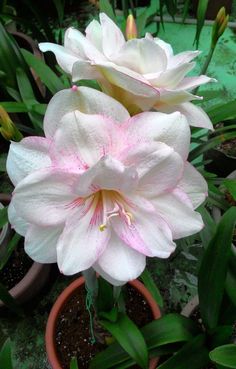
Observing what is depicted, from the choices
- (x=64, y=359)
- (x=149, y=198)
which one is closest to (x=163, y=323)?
(x=64, y=359)

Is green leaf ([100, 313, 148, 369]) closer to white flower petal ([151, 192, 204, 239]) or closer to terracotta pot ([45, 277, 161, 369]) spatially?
terracotta pot ([45, 277, 161, 369])

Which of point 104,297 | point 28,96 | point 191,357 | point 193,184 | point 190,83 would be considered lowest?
point 191,357

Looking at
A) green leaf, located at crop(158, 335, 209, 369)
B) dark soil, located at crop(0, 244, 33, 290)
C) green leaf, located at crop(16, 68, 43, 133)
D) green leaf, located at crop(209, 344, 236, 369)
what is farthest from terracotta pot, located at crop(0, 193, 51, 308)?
green leaf, located at crop(209, 344, 236, 369)

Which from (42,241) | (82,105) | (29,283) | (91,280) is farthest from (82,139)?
(29,283)

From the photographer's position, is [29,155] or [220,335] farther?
[220,335]

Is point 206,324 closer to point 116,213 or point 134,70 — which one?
point 116,213

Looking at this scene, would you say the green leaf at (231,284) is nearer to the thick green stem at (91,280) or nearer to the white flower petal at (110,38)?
the thick green stem at (91,280)

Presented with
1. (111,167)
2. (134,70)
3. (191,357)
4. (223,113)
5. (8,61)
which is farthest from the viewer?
(8,61)
